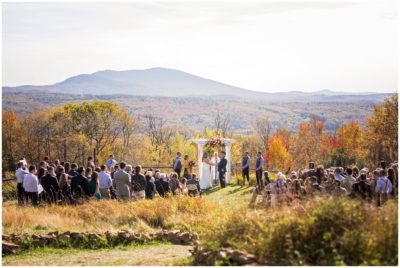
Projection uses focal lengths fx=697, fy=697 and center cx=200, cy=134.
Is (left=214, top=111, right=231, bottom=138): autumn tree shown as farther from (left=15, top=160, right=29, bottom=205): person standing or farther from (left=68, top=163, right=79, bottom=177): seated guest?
(left=15, top=160, right=29, bottom=205): person standing

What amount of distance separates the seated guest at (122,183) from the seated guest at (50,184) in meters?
1.85

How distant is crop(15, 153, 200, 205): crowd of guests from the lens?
62.7 ft

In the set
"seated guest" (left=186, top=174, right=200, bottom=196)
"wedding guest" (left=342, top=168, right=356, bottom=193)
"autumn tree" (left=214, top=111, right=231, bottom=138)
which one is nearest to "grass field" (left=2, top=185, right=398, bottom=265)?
"wedding guest" (left=342, top=168, right=356, bottom=193)

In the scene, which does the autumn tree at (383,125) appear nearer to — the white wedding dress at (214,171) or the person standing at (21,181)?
the white wedding dress at (214,171)

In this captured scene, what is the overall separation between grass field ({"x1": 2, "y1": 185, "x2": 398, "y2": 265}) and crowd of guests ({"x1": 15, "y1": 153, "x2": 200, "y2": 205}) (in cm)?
89

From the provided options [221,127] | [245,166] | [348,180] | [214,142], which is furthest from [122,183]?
[221,127]

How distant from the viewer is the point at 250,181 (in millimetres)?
29391

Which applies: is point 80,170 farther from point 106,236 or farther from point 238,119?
point 238,119

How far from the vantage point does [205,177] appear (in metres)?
29.1

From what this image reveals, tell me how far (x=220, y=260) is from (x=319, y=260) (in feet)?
6.08

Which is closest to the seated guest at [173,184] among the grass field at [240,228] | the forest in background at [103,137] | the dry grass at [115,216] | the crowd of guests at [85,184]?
the crowd of guests at [85,184]

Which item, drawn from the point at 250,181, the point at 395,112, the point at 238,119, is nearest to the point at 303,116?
the point at 238,119

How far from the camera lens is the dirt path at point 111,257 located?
1341cm

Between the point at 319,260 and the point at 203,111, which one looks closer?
the point at 319,260
